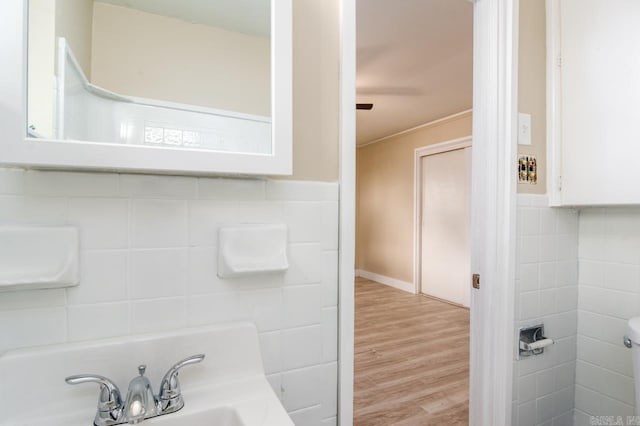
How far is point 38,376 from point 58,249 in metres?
0.25

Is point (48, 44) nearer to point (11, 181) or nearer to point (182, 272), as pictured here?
point (11, 181)

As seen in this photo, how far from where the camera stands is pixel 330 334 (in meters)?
0.94

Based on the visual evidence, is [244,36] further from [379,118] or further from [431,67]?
[379,118]

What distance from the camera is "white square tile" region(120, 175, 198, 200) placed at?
73cm

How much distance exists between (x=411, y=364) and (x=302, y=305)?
1.87 metres

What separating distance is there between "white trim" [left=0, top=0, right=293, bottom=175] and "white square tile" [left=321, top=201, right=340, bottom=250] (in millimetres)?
184

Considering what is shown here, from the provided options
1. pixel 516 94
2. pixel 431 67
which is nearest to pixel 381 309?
pixel 431 67

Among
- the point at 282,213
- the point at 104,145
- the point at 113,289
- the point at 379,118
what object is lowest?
the point at 113,289

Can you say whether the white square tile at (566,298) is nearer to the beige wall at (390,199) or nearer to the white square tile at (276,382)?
the white square tile at (276,382)

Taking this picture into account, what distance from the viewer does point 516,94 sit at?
4.01 ft

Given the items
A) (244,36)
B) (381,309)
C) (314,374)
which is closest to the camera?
(244,36)

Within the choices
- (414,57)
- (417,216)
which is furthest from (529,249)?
(417,216)

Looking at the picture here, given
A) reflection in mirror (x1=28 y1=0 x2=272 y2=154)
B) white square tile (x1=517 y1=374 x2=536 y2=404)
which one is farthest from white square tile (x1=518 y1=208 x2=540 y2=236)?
reflection in mirror (x1=28 y1=0 x2=272 y2=154)

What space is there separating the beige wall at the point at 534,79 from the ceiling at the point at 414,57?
614mm
